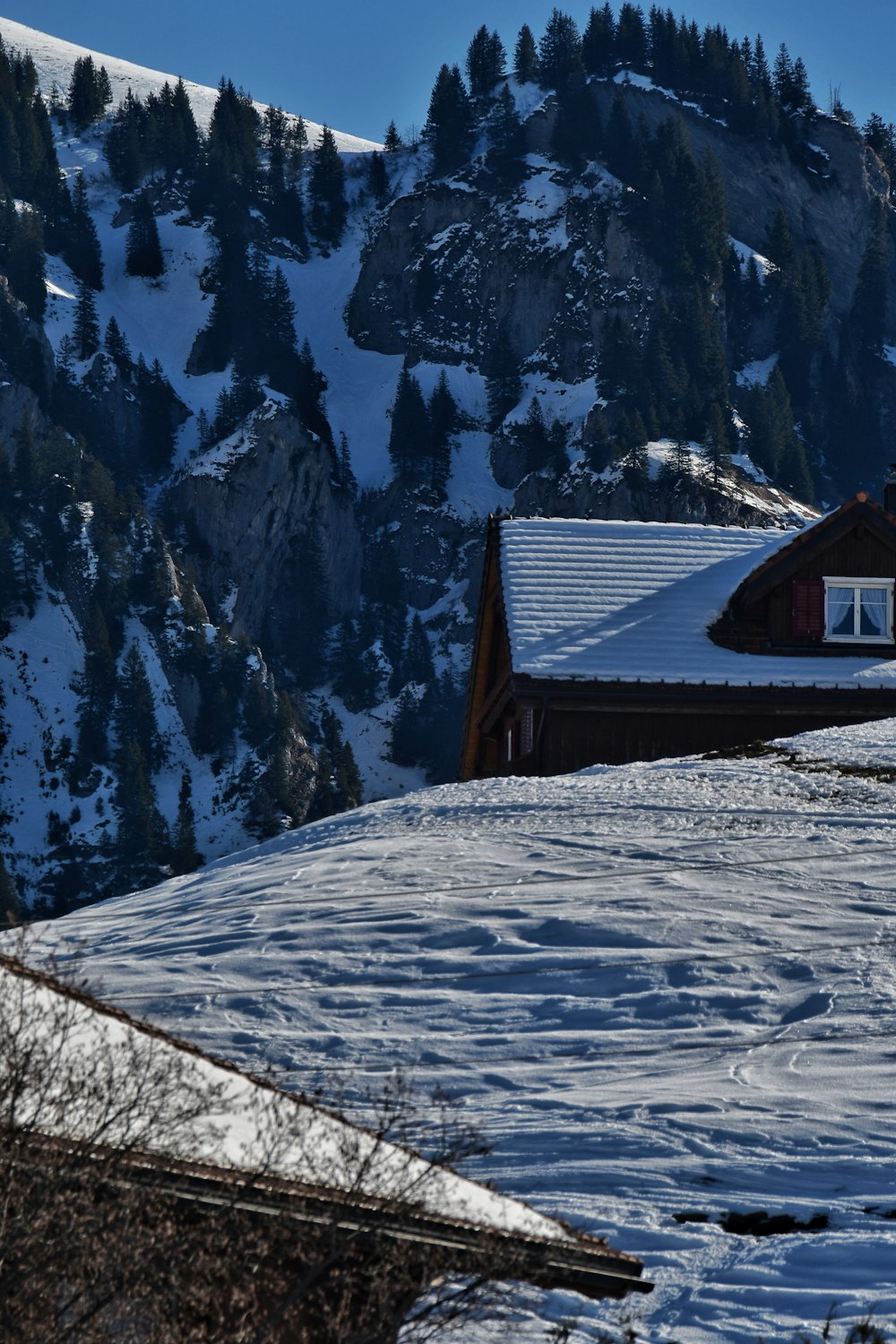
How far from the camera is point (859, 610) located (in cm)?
2988

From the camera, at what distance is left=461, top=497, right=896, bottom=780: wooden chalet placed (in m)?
27.9

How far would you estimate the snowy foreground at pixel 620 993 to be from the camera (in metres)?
9.82

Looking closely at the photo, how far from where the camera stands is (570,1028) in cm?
1363

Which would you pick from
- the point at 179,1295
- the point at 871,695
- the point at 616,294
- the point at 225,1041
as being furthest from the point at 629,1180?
the point at 616,294

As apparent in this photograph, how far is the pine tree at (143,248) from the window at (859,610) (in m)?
144

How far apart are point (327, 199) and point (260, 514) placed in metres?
53.8

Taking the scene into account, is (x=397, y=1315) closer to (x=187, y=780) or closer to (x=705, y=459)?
(x=187, y=780)

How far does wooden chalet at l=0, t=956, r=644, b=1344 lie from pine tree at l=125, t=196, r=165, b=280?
165 metres

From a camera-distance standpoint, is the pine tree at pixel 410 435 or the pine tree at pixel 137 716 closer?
the pine tree at pixel 137 716

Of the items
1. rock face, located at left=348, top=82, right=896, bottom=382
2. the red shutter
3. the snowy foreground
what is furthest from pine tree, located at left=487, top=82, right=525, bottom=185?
the snowy foreground

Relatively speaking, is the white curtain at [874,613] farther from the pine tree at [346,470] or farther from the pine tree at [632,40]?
the pine tree at [632,40]

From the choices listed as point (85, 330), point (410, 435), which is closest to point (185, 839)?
point (410, 435)

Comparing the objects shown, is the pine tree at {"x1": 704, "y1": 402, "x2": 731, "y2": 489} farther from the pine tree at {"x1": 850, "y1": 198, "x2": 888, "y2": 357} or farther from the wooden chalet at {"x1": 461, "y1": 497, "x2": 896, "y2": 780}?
the wooden chalet at {"x1": 461, "y1": 497, "x2": 896, "y2": 780}

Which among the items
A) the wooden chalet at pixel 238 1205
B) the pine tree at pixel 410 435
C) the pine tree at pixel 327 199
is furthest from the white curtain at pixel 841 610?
the pine tree at pixel 327 199
